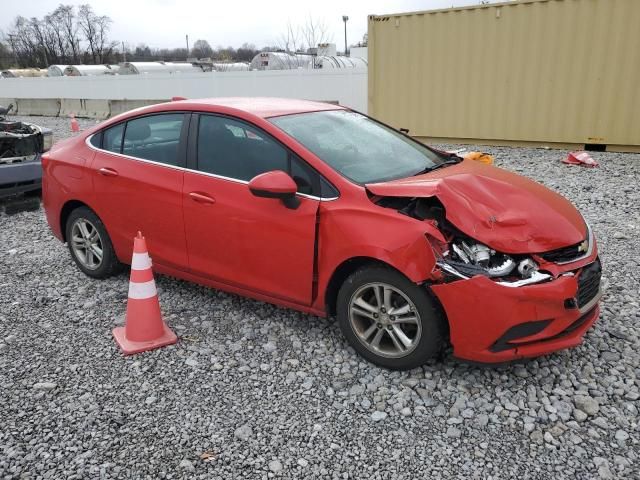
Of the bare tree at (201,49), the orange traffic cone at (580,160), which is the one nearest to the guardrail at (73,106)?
the orange traffic cone at (580,160)

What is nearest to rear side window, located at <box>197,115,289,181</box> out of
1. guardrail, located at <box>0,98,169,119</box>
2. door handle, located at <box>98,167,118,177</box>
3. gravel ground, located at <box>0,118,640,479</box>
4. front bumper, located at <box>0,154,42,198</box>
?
door handle, located at <box>98,167,118,177</box>

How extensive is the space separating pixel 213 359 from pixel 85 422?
0.84 m

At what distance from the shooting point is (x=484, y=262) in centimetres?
289

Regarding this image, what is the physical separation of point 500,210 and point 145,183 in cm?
254

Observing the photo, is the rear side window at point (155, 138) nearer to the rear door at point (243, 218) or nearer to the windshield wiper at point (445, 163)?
the rear door at point (243, 218)

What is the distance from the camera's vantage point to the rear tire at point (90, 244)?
4613mm

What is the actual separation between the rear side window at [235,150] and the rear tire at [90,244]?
135cm

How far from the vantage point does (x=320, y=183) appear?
10.9 feet

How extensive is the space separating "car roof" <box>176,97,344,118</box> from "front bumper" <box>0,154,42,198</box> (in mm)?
4279

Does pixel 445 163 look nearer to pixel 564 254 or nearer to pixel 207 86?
pixel 564 254

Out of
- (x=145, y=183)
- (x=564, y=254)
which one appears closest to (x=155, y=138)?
(x=145, y=183)

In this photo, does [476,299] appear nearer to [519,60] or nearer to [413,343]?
[413,343]

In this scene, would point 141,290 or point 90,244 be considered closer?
point 141,290

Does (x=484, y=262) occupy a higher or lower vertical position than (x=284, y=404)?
higher
